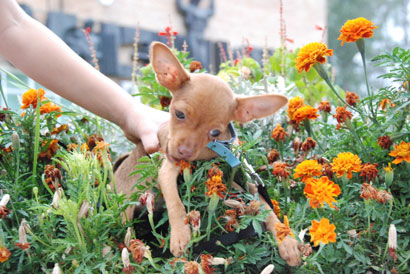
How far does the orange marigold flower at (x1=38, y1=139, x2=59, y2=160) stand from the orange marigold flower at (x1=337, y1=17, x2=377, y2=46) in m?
1.03

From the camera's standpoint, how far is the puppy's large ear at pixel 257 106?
120 cm

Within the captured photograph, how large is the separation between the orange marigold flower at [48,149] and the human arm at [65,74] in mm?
170

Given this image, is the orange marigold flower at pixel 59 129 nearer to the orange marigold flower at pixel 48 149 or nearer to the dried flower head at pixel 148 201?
the orange marigold flower at pixel 48 149

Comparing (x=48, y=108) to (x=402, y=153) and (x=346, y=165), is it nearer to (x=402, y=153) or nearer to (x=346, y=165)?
(x=346, y=165)

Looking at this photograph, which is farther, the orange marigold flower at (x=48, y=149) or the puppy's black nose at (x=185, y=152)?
the orange marigold flower at (x=48, y=149)

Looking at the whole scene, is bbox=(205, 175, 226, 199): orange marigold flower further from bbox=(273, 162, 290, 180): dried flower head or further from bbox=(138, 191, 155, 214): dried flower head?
bbox=(273, 162, 290, 180): dried flower head

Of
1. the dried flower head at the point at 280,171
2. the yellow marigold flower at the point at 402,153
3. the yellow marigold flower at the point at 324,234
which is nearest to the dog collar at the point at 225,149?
the dried flower head at the point at 280,171

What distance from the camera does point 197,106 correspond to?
121 centimetres

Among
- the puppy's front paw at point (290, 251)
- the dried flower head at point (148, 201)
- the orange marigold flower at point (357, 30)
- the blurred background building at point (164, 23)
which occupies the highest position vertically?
the blurred background building at point (164, 23)

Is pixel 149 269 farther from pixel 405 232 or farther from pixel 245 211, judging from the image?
pixel 405 232

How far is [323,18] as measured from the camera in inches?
593

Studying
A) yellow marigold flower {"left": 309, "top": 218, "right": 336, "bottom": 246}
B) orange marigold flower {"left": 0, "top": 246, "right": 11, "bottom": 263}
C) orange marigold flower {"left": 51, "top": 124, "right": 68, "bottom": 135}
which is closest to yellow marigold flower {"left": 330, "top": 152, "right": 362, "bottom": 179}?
yellow marigold flower {"left": 309, "top": 218, "right": 336, "bottom": 246}

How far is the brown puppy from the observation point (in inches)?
45.3

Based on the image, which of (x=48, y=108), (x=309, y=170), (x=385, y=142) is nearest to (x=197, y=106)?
(x=309, y=170)
